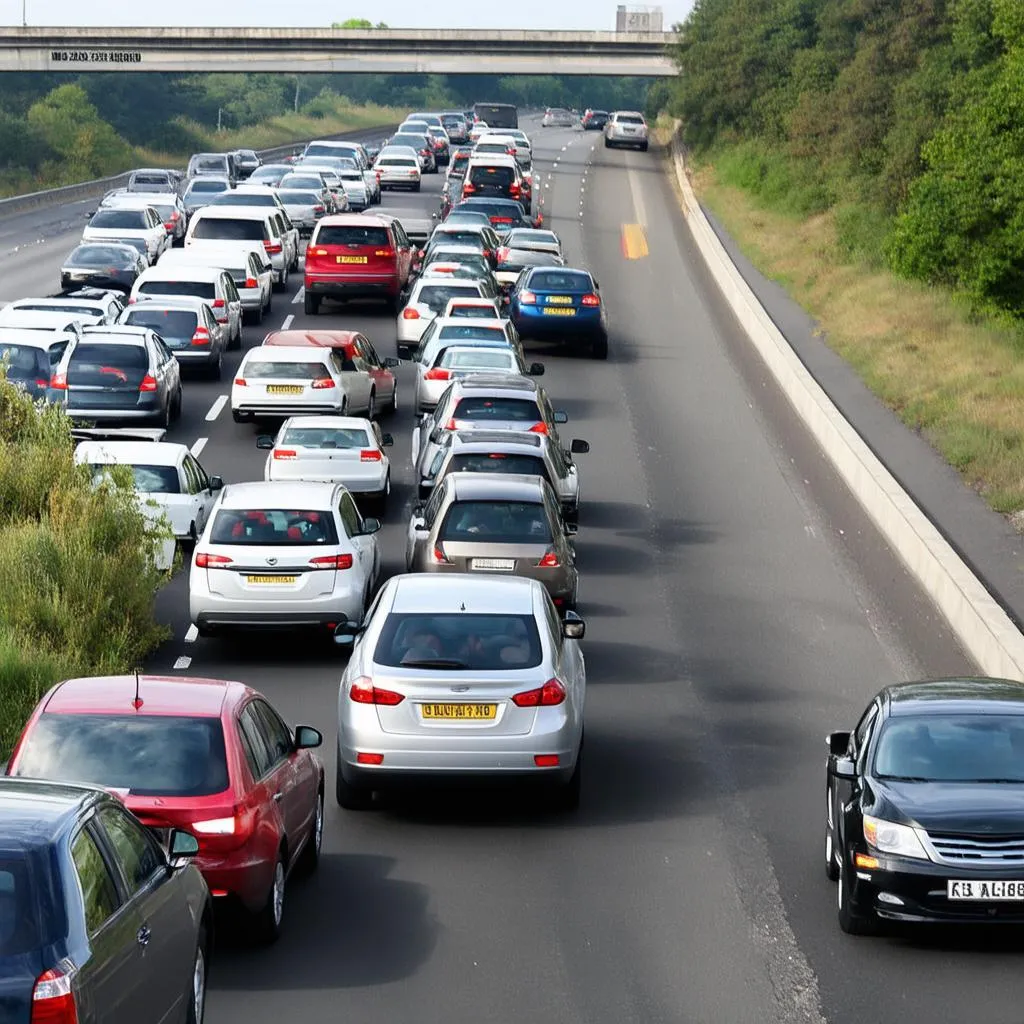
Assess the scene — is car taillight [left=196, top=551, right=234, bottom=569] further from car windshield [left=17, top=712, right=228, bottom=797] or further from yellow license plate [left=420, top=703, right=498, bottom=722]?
car windshield [left=17, top=712, right=228, bottom=797]

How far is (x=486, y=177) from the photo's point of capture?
66.6m

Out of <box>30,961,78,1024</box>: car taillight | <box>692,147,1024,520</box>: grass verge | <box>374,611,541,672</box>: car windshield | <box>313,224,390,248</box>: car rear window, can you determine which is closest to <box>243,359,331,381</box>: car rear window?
<box>692,147,1024,520</box>: grass verge

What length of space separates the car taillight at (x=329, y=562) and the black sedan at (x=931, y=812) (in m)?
7.58

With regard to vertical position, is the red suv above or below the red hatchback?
below

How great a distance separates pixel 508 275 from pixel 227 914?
3625cm

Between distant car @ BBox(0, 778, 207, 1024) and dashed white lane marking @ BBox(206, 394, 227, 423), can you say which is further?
dashed white lane marking @ BBox(206, 394, 227, 423)

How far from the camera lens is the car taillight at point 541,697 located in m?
14.2

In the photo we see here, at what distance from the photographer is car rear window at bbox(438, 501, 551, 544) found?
1988 centimetres

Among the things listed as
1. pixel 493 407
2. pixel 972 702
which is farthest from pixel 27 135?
pixel 972 702

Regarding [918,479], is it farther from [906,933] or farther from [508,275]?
[508,275]

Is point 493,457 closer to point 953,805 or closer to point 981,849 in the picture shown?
point 953,805

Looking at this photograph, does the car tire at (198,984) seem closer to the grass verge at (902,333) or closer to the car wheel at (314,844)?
the car wheel at (314,844)

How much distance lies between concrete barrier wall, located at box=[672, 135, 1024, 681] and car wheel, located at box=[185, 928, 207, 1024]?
10024 millimetres

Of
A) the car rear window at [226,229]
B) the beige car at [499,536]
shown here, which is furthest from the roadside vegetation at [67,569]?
the car rear window at [226,229]
